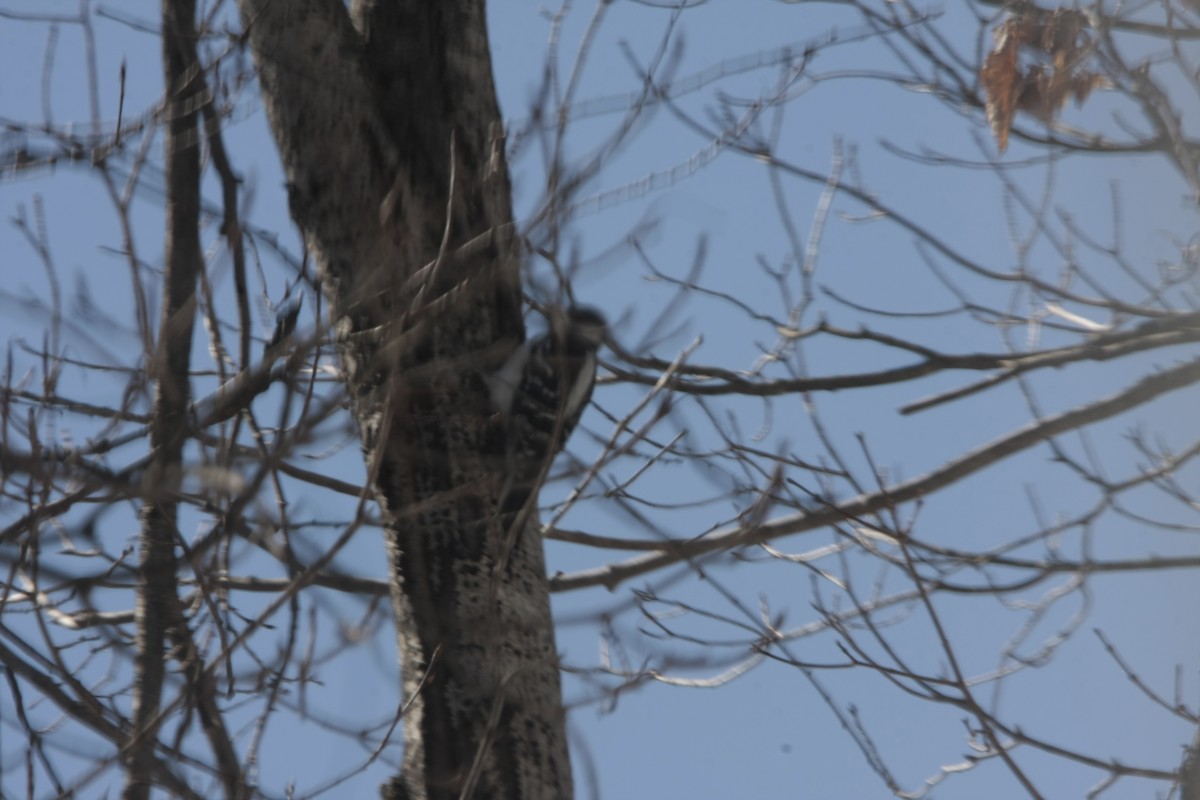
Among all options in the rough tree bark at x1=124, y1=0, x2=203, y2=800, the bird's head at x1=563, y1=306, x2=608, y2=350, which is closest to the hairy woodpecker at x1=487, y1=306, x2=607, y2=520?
the bird's head at x1=563, y1=306, x2=608, y2=350

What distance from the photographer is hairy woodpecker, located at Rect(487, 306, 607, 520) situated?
221cm

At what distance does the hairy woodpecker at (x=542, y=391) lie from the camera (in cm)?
221

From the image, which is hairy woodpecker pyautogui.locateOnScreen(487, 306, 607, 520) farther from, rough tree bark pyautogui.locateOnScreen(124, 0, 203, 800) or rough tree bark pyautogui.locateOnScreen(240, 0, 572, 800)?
rough tree bark pyautogui.locateOnScreen(124, 0, 203, 800)

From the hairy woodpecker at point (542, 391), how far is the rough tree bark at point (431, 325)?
3.8 inches

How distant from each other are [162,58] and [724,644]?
1.86m

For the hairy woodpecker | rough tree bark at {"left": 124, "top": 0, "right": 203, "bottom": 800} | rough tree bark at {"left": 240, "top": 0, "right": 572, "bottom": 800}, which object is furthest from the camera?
rough tree bark at {"left": 240, "top": 0, "right": 572, "bottom": 800}

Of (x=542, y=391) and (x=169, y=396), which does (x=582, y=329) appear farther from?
(x=542, y=391)

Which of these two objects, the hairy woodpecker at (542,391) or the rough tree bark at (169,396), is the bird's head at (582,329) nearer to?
the hairy woodpecker at (542,391)

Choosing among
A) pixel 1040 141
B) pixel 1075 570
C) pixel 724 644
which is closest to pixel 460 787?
pixel 724 644

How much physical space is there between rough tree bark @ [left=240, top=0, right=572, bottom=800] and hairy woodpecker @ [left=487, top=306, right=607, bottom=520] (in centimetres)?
10

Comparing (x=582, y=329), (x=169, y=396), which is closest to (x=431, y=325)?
(x=582, y=329)

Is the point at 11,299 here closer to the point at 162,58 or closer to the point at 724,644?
the point at 162,58

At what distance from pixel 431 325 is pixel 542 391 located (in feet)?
4.77

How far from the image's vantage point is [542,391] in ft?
12.8
